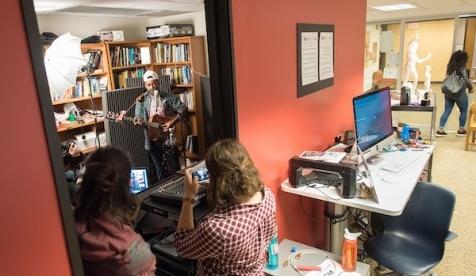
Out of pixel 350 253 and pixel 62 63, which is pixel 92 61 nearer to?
pixel 62 63

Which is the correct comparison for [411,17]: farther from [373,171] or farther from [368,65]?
[373,171]

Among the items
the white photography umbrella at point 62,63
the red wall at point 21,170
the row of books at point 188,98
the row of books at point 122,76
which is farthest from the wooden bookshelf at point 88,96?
the red wall at point 21,170

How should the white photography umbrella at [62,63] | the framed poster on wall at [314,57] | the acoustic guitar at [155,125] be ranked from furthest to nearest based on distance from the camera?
the acoustic guitar at [155,125] → the white photography umbrella at [62,63] → the framed poster on wall at [314,57]

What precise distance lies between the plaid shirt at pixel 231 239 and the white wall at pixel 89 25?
4214 millimetres

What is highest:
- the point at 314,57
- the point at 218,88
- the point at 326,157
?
the point at 314,57

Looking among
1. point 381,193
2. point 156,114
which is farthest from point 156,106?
point 381,193

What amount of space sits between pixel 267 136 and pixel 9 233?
1408mm

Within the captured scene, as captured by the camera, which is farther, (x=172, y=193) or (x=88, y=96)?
(x=88, y=96)

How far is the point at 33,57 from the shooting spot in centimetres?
93

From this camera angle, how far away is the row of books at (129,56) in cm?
509

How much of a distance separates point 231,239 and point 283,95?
3.82 ft

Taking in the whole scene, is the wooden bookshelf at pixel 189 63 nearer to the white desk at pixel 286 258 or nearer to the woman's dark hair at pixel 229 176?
the white desk at pixel 286 258

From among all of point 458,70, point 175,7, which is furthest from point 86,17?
point 458,70

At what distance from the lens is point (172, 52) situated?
17.0ft
